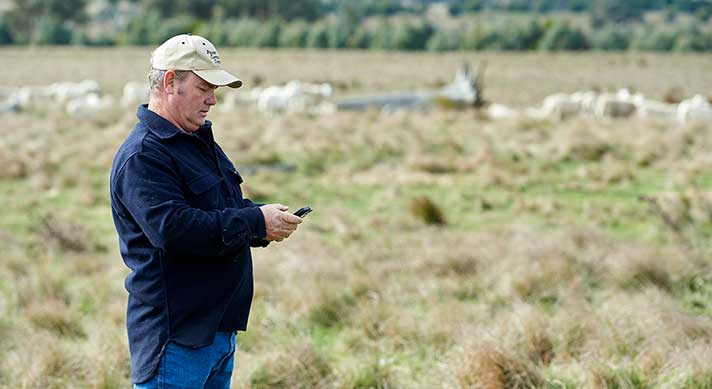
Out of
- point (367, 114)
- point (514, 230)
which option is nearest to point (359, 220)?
point (514, 230)

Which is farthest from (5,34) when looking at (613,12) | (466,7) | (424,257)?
(466,7)

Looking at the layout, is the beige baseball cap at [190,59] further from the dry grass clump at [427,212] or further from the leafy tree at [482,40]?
the leafy tree at [482,40]

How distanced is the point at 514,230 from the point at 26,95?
19179mm

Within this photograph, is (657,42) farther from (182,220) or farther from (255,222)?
(182,220)

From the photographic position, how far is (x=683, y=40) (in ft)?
198

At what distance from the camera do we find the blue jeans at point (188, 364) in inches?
111

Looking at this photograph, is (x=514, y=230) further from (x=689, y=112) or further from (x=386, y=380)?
(x=689, y=112)

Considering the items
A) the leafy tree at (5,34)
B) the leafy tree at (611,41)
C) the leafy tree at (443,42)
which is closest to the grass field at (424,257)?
the leafy tree at (443,42)

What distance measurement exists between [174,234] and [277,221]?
367 millimetres

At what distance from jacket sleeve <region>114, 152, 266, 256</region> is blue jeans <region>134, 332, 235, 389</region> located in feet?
1.23

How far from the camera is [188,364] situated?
286 cm

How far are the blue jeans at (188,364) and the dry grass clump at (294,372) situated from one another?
1.59m

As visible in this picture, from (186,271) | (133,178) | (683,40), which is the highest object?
(133,178)

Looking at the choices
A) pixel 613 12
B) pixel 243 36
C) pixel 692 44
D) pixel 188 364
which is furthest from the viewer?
pixel 613 12
